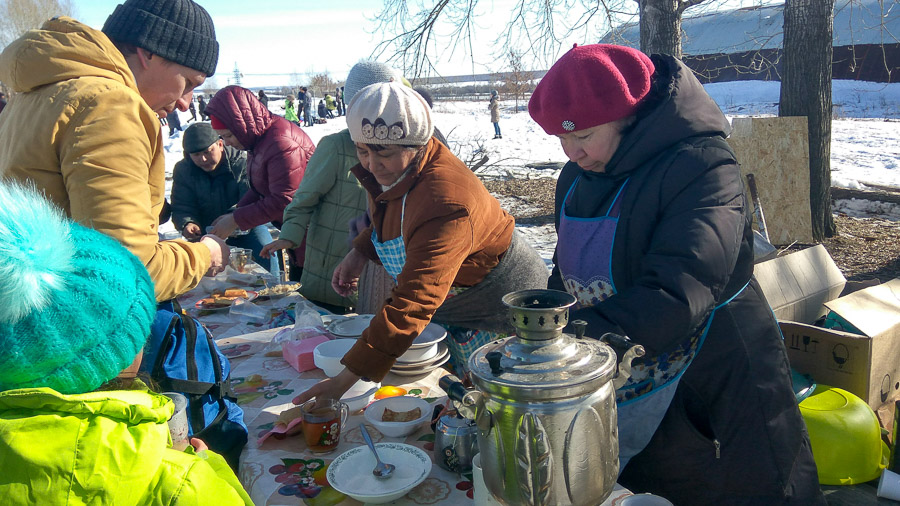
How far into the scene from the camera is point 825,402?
8.67ft

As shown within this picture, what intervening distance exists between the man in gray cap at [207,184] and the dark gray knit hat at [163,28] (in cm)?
267

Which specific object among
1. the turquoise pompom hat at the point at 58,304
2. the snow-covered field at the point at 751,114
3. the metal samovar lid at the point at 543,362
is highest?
the turquoise pompom hat at the point at 58,304

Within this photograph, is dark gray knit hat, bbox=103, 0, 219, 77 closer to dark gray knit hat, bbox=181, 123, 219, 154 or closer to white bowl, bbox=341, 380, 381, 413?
white bowl, bbox=341, 380, 381, 413

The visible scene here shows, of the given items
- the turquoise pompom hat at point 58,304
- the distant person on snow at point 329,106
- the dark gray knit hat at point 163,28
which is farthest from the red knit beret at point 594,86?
the distant person on snow at point 329,106

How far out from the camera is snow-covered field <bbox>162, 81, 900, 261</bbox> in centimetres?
1005

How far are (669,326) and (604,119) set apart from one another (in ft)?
1.97

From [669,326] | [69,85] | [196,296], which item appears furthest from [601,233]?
[196,296]

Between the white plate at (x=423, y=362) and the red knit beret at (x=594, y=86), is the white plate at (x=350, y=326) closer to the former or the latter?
the white plate at (x=423, y=362)

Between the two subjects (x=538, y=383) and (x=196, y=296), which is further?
(x=196, y=296)

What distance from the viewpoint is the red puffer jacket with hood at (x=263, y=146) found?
13.3 ft

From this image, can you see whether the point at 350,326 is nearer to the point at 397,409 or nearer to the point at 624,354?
the point at 397,409

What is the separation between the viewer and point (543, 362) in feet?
3.24

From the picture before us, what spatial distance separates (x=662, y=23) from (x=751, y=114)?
1798 cm

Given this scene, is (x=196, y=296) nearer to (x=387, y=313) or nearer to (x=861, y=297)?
(x=387, y=313)
